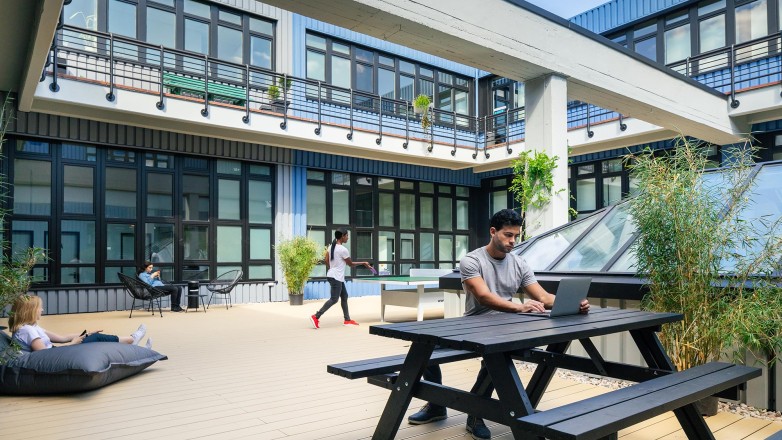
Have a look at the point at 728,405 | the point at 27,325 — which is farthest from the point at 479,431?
the point at 27,325

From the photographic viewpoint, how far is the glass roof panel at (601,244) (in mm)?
5514

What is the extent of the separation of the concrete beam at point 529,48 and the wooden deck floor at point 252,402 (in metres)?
3.53

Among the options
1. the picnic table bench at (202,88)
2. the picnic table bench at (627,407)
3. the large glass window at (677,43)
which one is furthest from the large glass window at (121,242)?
the large glass window at (677,43)

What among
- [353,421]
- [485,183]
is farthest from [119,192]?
[485,183]

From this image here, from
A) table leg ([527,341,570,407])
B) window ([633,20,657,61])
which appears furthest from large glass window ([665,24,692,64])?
table leg ([527,341,570,407])

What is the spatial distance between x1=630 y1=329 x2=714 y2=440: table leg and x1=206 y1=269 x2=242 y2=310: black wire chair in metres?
9.62

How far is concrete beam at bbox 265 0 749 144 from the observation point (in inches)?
224

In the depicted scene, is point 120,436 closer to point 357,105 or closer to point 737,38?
point 357,105

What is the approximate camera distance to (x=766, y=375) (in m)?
3.91

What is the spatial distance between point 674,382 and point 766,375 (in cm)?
174

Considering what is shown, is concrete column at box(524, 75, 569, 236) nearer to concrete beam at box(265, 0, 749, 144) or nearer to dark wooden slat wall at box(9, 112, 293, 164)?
concrete beam at box(265, 0, 749, 144)

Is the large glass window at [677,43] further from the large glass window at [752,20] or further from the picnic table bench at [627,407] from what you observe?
the picnic table bench at [627,407]

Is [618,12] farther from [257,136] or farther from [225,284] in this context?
[225,284]

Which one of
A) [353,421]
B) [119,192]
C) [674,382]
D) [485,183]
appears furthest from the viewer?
[485,183]
